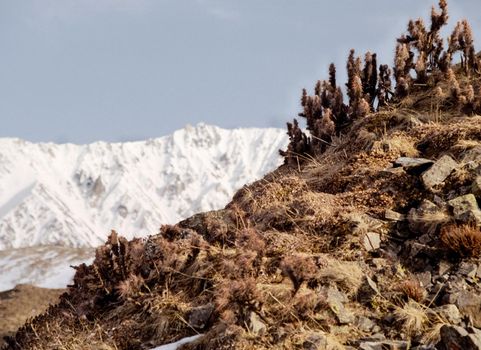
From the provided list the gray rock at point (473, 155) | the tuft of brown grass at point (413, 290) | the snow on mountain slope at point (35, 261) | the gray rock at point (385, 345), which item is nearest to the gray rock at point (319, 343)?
the gray rock at point (385, 345)

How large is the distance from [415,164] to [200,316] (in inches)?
155

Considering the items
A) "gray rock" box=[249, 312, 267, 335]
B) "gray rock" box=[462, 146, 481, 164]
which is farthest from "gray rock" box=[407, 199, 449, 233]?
"gray rock" box=[249, 312, 267, 335]

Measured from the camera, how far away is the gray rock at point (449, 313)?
5.29 meters

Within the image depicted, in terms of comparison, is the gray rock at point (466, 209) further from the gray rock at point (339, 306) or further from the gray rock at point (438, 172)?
the gray rock at point (339, 306)

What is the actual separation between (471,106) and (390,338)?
20.9 feet

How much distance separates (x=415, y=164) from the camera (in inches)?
315

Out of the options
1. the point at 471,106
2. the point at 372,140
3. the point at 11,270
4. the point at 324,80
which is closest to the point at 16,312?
the point at 324,80

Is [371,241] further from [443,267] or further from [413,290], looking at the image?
[413,290]

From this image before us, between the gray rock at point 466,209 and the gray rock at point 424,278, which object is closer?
the gray rock at point 424,278

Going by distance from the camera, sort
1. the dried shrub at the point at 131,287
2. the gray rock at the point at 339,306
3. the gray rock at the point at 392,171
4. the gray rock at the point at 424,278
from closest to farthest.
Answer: the gray rock at the point at 339,306 < the gray rock at the point at 424,278 < the dried shrub at the point at 131,287 < the gray rock at the point at 392,171

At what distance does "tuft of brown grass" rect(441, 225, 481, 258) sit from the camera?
6.02 m

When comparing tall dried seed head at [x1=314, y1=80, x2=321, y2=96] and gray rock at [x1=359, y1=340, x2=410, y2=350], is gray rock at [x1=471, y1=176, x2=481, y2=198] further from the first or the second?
tall dried seed head at [x1=314, y1=80, x2=321, y2=96]

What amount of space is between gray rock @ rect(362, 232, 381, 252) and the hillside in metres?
0.01

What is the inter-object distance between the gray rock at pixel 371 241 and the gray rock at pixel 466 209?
969 mm
